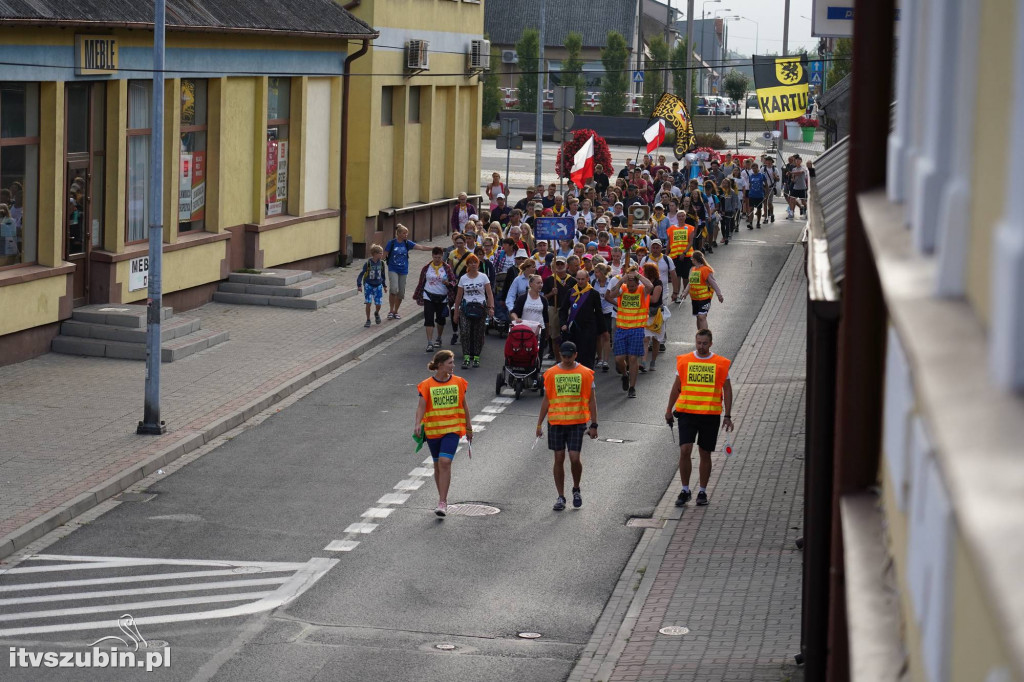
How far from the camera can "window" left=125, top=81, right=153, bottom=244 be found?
25469 millimetres

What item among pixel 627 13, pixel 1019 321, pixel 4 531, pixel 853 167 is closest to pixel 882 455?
pixel 853 167

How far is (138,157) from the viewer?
25859mm

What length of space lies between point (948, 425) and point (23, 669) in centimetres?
977

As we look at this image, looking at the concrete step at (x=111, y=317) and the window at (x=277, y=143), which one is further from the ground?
the window at (x=277, y=143)

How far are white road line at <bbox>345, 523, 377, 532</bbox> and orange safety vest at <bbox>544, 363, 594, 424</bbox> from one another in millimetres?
2150

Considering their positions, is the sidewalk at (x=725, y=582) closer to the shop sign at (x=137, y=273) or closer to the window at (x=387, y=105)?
the shop sign at (x=137, y=273)

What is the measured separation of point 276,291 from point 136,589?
645 inches

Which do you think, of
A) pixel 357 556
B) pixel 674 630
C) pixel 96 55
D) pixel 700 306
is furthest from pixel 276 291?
pixel 674 630

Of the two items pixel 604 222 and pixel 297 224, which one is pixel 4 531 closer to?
pixel 604 222

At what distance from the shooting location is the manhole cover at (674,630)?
12.0 metres

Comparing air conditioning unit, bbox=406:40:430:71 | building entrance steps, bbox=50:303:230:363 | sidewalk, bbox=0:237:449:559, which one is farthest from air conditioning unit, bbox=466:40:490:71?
building entrance steps, bbox=50:303:230:363

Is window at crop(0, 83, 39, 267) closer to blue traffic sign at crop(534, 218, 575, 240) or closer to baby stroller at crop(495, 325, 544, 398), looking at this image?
baby stroller at crop(495, 325, 544, 398)

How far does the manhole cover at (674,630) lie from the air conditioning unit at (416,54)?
87.5ft

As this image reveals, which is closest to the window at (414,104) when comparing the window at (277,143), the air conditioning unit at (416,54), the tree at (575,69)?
the air conditioning unit at (416,54)
